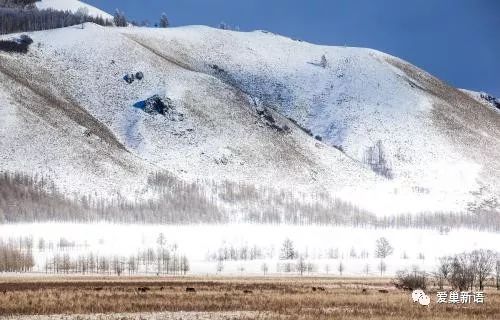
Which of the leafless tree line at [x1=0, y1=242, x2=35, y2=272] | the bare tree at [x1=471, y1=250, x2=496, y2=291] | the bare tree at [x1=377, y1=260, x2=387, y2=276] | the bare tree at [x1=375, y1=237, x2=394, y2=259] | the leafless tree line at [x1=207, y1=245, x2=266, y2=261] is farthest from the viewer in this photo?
the bare tree at [x1=375, y1=237, x2=394, y2=259]

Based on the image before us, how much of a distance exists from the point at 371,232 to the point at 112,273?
317 feet

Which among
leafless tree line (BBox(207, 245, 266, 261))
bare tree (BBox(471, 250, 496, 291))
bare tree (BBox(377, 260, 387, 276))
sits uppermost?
leafless tree line (BBox(207, 245, 266, 261))

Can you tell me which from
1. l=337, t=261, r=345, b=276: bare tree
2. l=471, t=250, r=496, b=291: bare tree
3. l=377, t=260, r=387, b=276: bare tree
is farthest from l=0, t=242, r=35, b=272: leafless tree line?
l=471, t=250, r=496, b=291: bare tree

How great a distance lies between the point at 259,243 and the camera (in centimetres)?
16862

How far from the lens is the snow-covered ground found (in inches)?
5231

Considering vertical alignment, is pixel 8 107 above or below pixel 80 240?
above

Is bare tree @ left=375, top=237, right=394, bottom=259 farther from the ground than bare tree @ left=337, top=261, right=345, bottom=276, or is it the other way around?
bare tree @ left=375, top=237, right=394, bottom=259

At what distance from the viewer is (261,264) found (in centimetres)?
13212

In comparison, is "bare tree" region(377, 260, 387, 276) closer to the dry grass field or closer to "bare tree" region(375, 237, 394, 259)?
"bare tree" region(375, 237, 394, 259)

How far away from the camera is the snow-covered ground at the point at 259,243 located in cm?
13288

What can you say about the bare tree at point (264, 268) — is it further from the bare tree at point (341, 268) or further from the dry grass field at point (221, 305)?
the dry grass field at point (221, 305)

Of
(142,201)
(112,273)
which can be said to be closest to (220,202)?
(142,201)

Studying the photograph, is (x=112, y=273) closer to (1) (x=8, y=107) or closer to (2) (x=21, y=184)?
(2) (x=21, y=184)

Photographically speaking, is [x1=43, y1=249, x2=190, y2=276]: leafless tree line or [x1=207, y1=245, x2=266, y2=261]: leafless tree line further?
[x1=207, y1=245, x2=266, y2=261]: leafless tree line
